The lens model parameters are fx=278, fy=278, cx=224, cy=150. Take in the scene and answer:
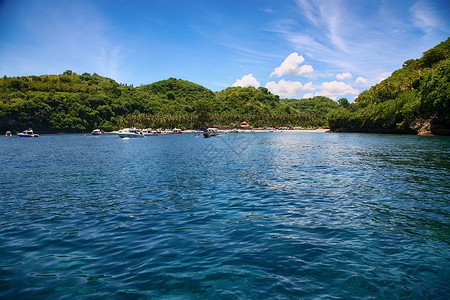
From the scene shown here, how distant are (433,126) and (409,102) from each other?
17.2 metres

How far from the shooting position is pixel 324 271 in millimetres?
8336

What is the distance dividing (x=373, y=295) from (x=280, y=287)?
92.5 inches

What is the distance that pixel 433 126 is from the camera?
3701 inches

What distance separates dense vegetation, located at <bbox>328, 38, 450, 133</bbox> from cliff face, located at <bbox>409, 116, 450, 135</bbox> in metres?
0.44

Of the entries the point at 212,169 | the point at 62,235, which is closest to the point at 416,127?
the point at 212,169

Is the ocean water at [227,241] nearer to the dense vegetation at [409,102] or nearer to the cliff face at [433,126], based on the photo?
the dense vegetation at [409,102]

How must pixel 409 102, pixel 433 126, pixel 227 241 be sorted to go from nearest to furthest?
1. pixel 227 241
2. pixel 433 126
3. pixel 409 102

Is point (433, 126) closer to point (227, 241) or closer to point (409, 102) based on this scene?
point (409, 102)

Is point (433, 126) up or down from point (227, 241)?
up

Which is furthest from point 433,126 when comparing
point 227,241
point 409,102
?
point 227,241

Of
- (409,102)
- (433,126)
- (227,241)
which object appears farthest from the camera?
(409,102)

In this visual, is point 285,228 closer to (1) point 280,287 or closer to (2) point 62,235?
(1) point 280,287

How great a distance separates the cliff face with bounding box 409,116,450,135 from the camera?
300 feet

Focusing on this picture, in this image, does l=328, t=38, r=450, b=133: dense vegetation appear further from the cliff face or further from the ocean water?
the ocean water
